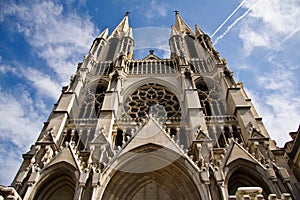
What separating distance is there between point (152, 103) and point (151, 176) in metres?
6.53

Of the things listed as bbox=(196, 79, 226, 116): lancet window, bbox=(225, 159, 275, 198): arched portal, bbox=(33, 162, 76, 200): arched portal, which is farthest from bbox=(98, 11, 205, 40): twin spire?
bbox=(33, 162, 76, 200): arched portal

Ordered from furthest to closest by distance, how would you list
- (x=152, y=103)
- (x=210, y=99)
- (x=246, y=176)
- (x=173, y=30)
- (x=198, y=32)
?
(x=173, y=30)
(x=198, y=32)
(x=152, y=103)
(x=210, y=99)
(x=246, y=176)

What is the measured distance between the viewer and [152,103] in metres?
16.2

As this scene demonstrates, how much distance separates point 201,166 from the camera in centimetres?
941

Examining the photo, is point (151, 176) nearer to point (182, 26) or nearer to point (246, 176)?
point (246, 176)

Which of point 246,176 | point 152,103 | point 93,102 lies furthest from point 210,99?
point 93,102

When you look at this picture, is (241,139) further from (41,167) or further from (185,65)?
(41,167)

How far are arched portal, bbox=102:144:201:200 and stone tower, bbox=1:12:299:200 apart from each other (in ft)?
0.13

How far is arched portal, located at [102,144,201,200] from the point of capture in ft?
31.4

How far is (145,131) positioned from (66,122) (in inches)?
207

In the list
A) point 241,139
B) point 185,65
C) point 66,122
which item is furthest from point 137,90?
point 241,139

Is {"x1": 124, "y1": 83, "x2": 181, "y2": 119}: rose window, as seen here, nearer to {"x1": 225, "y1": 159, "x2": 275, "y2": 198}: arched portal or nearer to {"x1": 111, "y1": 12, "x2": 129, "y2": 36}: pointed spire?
{"x1": 225, "y1": 159, "x2": 275, "y2": 198}: arched portal

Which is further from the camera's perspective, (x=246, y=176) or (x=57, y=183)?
(x=57, y=183)

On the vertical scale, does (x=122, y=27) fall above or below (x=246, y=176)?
above
